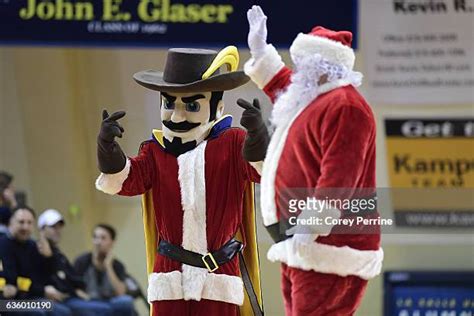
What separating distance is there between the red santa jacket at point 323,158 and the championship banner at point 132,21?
32 centimetres

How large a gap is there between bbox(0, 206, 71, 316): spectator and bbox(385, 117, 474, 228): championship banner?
65cm

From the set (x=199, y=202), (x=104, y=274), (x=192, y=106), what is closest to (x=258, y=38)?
(x=192, y=106)

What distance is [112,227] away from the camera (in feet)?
6.17

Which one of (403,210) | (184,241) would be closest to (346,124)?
(184,241)

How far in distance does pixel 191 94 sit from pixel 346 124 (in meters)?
0.26

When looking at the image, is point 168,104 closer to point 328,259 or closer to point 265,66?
point 265,66

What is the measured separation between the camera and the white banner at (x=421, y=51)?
204 cm

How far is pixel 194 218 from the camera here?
5.39 feet

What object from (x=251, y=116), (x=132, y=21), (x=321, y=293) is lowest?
(x=321, y=293)

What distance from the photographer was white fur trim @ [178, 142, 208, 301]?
164 cm

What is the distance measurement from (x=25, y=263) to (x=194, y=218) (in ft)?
1.32

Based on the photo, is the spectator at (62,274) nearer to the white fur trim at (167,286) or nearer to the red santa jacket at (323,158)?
the white fur trim at (167,286)

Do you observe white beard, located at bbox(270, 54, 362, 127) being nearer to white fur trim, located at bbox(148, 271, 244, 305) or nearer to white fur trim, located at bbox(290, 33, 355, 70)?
white fur trim, located at bbox(290, 33, 355, 70)
